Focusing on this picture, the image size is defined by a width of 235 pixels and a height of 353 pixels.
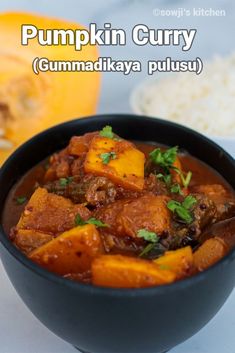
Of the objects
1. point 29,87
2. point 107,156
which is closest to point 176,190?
point 107,156

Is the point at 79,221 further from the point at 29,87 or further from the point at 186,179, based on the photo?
the point at 29,87

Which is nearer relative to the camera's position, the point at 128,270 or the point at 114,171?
the point at 128,270

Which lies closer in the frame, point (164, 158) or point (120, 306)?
point (120, 306)

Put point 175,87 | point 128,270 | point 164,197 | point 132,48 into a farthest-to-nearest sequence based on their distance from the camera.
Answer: point 132,48 → point 175,87 → point 164,197 → point 128,270

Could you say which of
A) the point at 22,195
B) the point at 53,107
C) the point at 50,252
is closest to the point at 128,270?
the point at 50,252

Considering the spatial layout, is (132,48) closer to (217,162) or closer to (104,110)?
(104,110)

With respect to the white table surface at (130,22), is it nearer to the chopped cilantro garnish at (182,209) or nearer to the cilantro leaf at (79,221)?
the chopped cilantro garnish at (182,209)

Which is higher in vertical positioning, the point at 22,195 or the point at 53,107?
the point at 53,107
